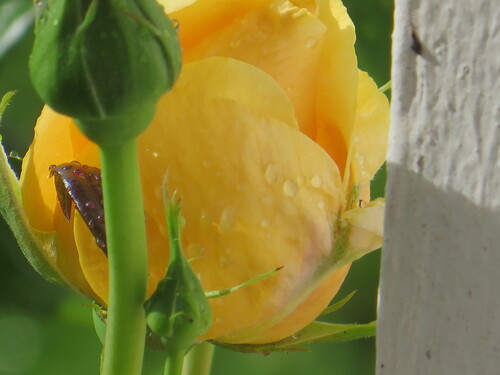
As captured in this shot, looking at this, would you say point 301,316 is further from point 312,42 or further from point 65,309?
point 65,309

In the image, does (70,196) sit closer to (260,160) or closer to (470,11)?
(260,160)

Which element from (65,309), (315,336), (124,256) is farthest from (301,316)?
(65,309)

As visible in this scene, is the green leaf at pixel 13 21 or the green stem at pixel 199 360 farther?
the green leaf at pixel 13 21

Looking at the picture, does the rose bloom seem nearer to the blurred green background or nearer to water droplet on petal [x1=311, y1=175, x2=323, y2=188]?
water droplet on petal [x1=311, y1=175, x2=323, y2=188]

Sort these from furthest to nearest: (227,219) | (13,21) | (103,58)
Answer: (13,21) → (227,219) → (103,58)

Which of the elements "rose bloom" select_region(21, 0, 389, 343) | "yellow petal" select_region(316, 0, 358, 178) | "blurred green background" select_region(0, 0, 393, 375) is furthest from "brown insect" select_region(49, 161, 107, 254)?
"blurred green background" select_region(0, 0, 393, 375)

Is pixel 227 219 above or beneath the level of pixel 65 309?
above

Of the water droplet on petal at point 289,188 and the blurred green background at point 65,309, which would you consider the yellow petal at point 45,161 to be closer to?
the water droplet on petal at point 289,188

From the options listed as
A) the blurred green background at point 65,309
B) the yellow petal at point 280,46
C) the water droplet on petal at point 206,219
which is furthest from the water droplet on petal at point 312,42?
the blurred green background at point 65,309
